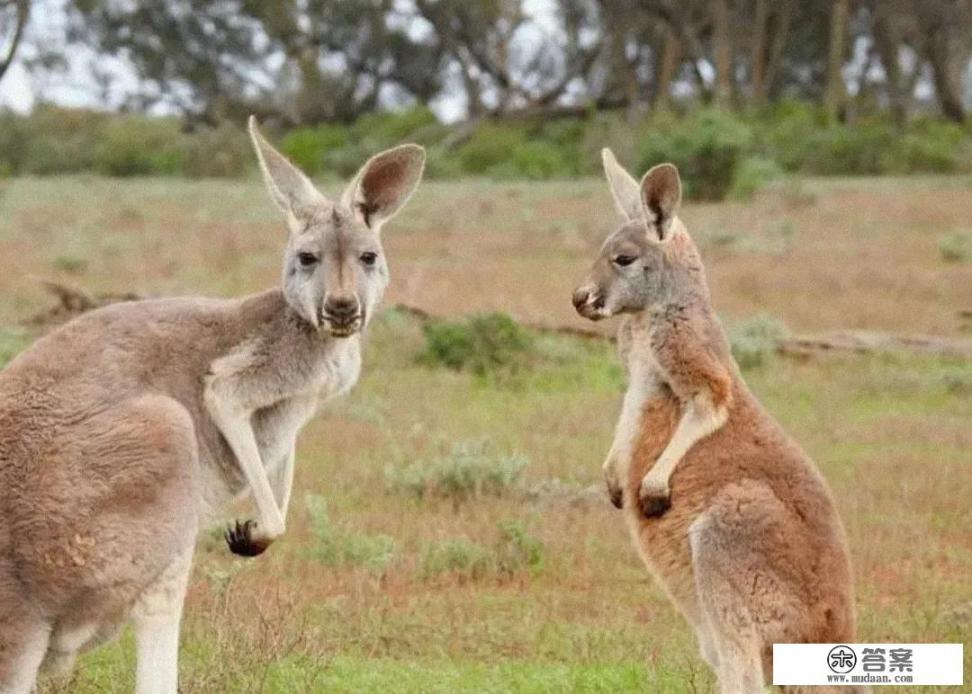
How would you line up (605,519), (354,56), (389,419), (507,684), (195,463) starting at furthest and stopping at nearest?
(354,56) < (389,419) < (605,519) < (507,684) < (195,463)

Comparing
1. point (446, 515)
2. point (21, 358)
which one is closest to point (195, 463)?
point (21, 358)

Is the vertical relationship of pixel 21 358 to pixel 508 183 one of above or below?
above

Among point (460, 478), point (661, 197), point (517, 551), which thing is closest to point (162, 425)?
point (661, 197)

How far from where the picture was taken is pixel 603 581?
7824 millimetres

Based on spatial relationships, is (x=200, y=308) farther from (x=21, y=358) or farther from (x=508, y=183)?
(x=508, y=183)

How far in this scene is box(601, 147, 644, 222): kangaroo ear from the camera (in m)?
5.81

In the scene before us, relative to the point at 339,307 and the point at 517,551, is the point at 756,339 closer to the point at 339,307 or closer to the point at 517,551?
the point at 517,551

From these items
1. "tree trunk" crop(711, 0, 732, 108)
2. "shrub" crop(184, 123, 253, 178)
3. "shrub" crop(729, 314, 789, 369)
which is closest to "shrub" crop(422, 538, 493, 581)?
"shrub" crop(729, 314, 789, 369)

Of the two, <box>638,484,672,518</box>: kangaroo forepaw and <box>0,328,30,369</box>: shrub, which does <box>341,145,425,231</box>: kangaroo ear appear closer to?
<box>638,484,672,518</box>: kangaroo forepaw

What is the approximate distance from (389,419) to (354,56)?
155 ft

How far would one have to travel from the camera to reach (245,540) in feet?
16.9

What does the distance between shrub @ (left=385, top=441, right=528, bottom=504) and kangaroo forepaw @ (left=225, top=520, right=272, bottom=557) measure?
4016 mm

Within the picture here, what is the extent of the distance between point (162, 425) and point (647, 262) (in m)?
1.67

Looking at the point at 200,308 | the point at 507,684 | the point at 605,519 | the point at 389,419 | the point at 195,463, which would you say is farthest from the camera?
the point at 389,419
